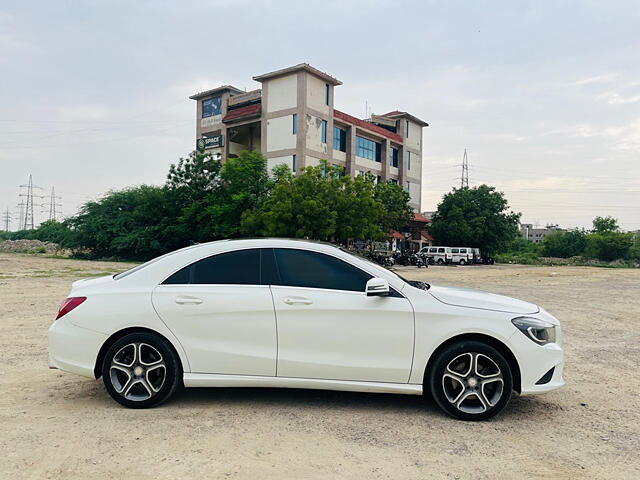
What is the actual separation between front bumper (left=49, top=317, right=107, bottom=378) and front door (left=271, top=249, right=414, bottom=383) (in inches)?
66.5

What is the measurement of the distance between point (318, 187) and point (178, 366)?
28.0m

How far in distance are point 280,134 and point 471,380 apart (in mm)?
40254

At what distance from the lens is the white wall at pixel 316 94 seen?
4181 centimetres

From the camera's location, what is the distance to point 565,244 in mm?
76375

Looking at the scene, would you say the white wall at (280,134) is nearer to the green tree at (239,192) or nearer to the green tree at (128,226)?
the green tree at (239,192)

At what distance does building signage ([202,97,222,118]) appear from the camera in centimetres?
4841

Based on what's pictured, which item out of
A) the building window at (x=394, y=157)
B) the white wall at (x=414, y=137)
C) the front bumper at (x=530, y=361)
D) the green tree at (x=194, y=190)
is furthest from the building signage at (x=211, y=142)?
the front bumper at (x=530, y=361)

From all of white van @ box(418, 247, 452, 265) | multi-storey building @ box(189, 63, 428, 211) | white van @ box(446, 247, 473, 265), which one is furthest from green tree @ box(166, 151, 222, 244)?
white van @ box(446, 247, 473, 265)

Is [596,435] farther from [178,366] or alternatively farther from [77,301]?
[77,301]

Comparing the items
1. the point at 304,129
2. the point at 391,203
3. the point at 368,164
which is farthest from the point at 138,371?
the point at 368,164

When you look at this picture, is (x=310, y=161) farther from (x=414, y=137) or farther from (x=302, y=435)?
(x=302, y=435)

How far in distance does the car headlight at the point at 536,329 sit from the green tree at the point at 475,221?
53065 millimetres

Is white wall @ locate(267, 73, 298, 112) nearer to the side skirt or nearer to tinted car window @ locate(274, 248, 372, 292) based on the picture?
tinted car window @ locate(274, 248, 372, 292)

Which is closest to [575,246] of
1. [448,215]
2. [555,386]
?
[448,215]
